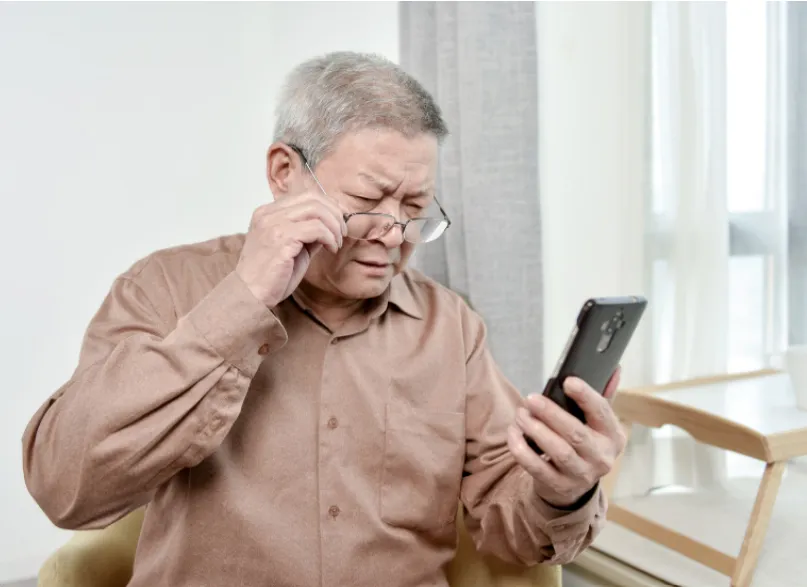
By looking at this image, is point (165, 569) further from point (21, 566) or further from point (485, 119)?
point (485, 119)

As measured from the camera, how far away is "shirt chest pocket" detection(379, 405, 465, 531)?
1348mm

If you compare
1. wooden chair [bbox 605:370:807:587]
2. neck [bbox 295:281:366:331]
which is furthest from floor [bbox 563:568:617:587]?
neck [bbox 295:281:366:331]

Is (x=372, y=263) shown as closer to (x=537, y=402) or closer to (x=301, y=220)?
(x=301, y=220)

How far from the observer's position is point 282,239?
1140mm

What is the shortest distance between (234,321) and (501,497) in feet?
1.67

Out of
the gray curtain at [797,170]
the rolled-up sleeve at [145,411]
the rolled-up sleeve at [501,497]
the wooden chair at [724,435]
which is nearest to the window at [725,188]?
the gray curtain at [797,170]

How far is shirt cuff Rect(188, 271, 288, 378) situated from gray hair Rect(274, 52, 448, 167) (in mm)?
271

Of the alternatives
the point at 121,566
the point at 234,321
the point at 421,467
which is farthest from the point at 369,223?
the point at 121,566

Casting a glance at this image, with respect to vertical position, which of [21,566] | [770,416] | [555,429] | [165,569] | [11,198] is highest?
[11,198]

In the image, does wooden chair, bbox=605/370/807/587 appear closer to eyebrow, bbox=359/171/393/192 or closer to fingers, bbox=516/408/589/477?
fingers, bbox=516/408/589/477

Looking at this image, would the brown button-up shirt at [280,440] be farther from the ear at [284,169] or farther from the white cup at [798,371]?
the white cup at [798,371]

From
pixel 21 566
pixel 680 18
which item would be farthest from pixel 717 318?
pixel 21 566

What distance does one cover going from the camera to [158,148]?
2535 mm

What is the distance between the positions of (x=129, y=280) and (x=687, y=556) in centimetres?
109
